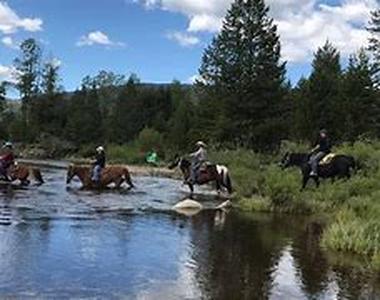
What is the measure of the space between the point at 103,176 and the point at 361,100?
113 ft

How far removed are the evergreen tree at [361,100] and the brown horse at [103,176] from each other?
96.4 feet

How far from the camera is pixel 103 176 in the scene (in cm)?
3216

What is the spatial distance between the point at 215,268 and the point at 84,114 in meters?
77.5

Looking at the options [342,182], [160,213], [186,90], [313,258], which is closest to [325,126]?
[342,182]

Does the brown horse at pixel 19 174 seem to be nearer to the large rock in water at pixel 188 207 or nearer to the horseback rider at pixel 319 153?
the large rock in water at pixel 188 207

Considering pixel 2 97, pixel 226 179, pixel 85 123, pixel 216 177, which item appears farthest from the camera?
pixel 2 97

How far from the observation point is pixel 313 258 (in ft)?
50.5

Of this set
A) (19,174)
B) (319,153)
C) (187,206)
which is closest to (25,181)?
(19,174)

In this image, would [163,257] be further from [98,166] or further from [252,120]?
[252,120]

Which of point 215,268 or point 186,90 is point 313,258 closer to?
point 215,268

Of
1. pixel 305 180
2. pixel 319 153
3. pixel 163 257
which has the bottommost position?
pixel 163 257

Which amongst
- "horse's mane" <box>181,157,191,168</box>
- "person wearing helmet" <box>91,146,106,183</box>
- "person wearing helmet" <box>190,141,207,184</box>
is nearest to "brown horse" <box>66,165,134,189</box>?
"person wearing helmet" <box>91,146,106,183</box>

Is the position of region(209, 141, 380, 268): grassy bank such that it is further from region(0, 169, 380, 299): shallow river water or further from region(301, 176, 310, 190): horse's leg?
region(0, 169, 380, 299): shallow river water

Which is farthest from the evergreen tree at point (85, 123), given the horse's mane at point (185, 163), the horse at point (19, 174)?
the horse's mane at point (185, 163)
